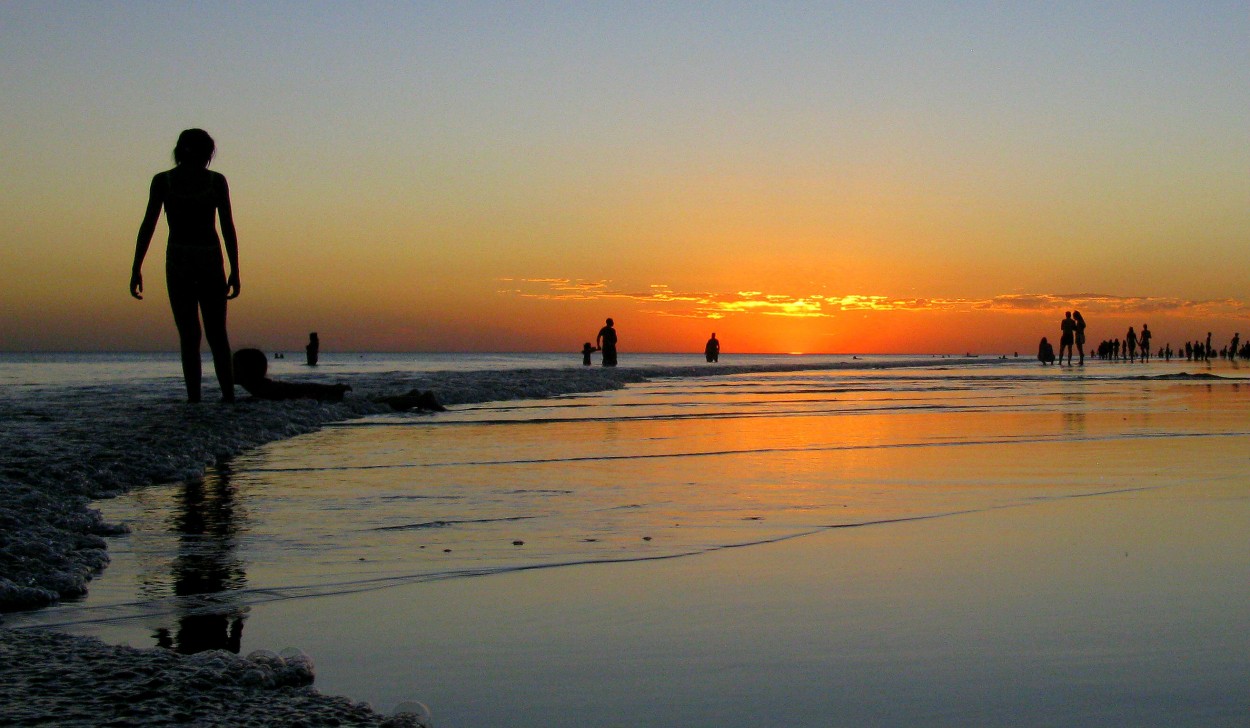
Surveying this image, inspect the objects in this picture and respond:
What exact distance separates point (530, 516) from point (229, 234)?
5.83 m

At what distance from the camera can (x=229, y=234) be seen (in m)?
9.69

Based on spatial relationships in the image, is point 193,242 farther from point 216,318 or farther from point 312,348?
point 312,348

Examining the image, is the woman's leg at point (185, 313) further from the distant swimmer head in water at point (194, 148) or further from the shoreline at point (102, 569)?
the distant swimmer head in water at point (194, 148)

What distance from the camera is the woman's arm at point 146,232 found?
936cm

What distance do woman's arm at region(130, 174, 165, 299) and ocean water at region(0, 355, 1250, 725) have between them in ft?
6.44

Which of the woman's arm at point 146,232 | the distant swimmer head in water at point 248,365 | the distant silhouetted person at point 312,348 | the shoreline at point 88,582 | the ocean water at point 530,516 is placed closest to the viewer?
the shoreline at point 88,582

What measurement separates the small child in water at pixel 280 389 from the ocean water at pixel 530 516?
1.47 meters

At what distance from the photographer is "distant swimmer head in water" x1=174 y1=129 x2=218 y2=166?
937 centimetres

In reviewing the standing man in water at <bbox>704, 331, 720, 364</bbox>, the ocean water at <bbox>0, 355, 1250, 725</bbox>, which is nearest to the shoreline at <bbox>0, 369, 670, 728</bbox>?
the ocean water at <bbox>0, 355, 1250, 725</bbox>

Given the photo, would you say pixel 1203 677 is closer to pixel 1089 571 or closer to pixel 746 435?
pixel 1089 571

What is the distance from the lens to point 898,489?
20.0ft

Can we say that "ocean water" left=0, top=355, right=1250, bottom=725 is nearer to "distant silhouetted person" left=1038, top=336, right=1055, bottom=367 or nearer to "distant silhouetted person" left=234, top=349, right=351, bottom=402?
"distant silhouetted person" left=234, top=349, right=351, bottom=402

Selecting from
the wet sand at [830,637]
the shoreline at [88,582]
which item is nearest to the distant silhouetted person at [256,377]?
the shoreline at [88,582]

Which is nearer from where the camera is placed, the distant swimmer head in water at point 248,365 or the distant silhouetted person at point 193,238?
the distant silhouetted person at point 193,238
